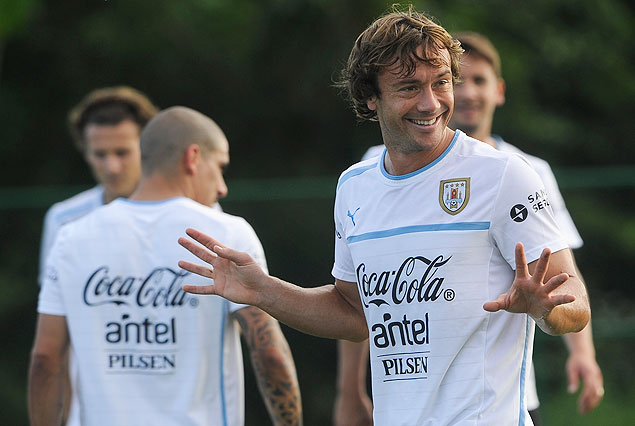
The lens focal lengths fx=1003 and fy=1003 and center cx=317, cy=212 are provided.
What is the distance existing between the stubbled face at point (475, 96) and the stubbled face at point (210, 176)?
4.40 ft

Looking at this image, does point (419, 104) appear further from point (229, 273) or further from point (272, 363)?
point (272, 363)

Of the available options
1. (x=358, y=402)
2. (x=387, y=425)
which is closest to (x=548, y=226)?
(x=387, y=425)

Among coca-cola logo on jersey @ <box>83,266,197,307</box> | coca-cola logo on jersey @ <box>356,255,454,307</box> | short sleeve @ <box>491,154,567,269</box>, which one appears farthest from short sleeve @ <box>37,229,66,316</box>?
short sleeve @ <box>491,154,567,269</box>

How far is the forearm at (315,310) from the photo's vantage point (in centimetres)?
365

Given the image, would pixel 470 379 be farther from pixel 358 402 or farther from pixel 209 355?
pixel 358 402

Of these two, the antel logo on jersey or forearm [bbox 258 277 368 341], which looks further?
forearm [bbox 258 277 368 341]

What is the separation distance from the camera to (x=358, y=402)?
5418 millimetres

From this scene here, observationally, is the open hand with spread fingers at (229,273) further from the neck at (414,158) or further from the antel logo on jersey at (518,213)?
the antel logo on jersey at (518,213)

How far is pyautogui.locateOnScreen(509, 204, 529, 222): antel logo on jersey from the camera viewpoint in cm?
325

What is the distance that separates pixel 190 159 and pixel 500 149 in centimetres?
167

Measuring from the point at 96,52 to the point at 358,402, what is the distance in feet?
20.8

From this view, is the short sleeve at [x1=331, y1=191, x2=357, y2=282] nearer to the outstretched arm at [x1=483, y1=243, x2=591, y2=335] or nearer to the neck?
the neck

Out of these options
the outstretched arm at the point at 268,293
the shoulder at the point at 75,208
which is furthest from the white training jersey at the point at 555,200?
the shoulder at the point at 75,208

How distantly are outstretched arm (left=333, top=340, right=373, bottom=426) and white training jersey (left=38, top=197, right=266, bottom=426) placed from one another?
3.62ft
